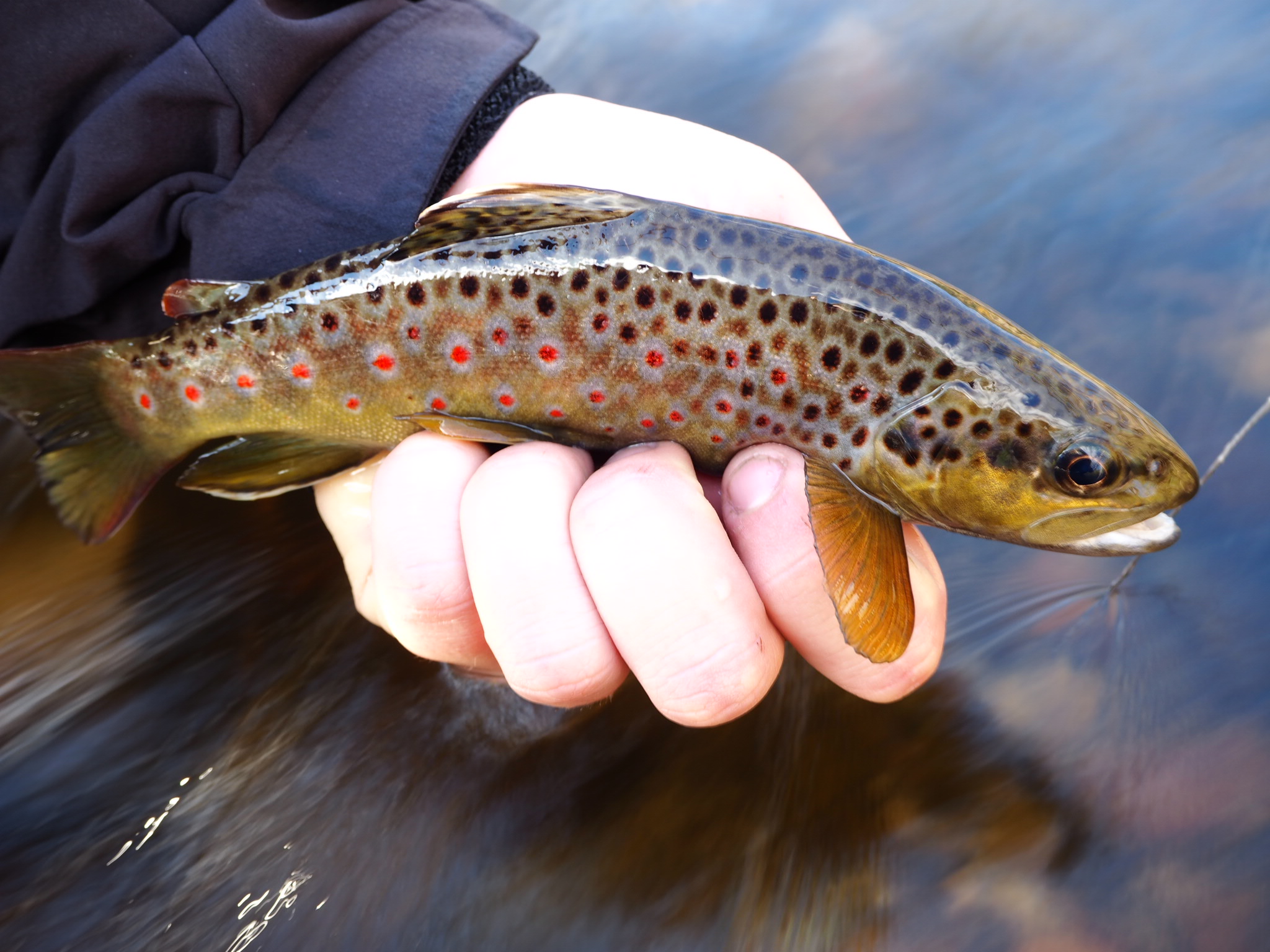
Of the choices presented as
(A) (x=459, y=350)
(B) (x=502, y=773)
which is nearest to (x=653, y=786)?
(B) (x=502, y=773)

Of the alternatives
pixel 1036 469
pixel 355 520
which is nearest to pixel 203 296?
pixel 355 520

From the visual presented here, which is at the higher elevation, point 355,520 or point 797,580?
point 797,580

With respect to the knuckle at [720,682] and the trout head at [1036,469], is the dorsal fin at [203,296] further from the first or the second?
the trout head at [1036,469]

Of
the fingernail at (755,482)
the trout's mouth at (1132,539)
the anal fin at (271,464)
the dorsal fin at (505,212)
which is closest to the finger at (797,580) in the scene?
the fingernail at (755,482)

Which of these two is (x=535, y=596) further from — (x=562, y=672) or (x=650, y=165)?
(x=650, y=165)

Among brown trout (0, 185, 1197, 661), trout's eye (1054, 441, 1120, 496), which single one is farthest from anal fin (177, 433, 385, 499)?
trout's eye (1054, 441, 1120, 496)

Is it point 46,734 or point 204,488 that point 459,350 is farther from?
point 46,734
